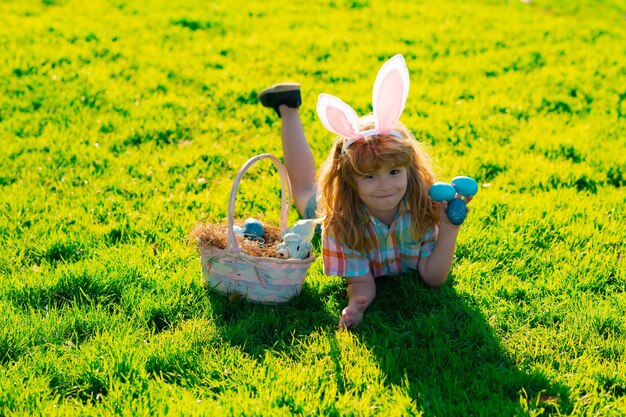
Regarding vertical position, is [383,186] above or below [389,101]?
below

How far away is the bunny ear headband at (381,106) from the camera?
10.7 feet

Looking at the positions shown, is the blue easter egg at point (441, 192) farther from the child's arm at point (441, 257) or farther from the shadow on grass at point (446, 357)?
the shadow on grass at point (446, 357)

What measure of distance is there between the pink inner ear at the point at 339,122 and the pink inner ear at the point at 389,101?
140 mm

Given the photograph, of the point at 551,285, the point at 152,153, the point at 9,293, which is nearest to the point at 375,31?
the point at 152,153

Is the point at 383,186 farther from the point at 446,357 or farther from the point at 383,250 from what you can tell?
the point at 446,357

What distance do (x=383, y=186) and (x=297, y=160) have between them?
1306 millimetres

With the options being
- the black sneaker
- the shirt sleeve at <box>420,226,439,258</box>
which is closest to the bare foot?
the shirt sleeve at <box>420,226,439,258</box>

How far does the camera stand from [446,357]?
125 inches

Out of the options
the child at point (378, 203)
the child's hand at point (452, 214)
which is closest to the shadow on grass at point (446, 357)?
the child at point (378, 203)

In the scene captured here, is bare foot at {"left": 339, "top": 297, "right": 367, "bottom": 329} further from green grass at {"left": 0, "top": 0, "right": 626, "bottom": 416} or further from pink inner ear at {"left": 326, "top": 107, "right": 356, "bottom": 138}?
pink inner ear at {"left": 326, "top": 107, "right": 356, "bottom": 138}

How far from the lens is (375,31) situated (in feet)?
25.7

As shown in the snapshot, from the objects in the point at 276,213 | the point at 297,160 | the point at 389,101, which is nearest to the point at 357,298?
the point at 389,101

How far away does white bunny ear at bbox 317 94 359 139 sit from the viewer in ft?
10.9

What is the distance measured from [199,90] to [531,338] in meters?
4.07
